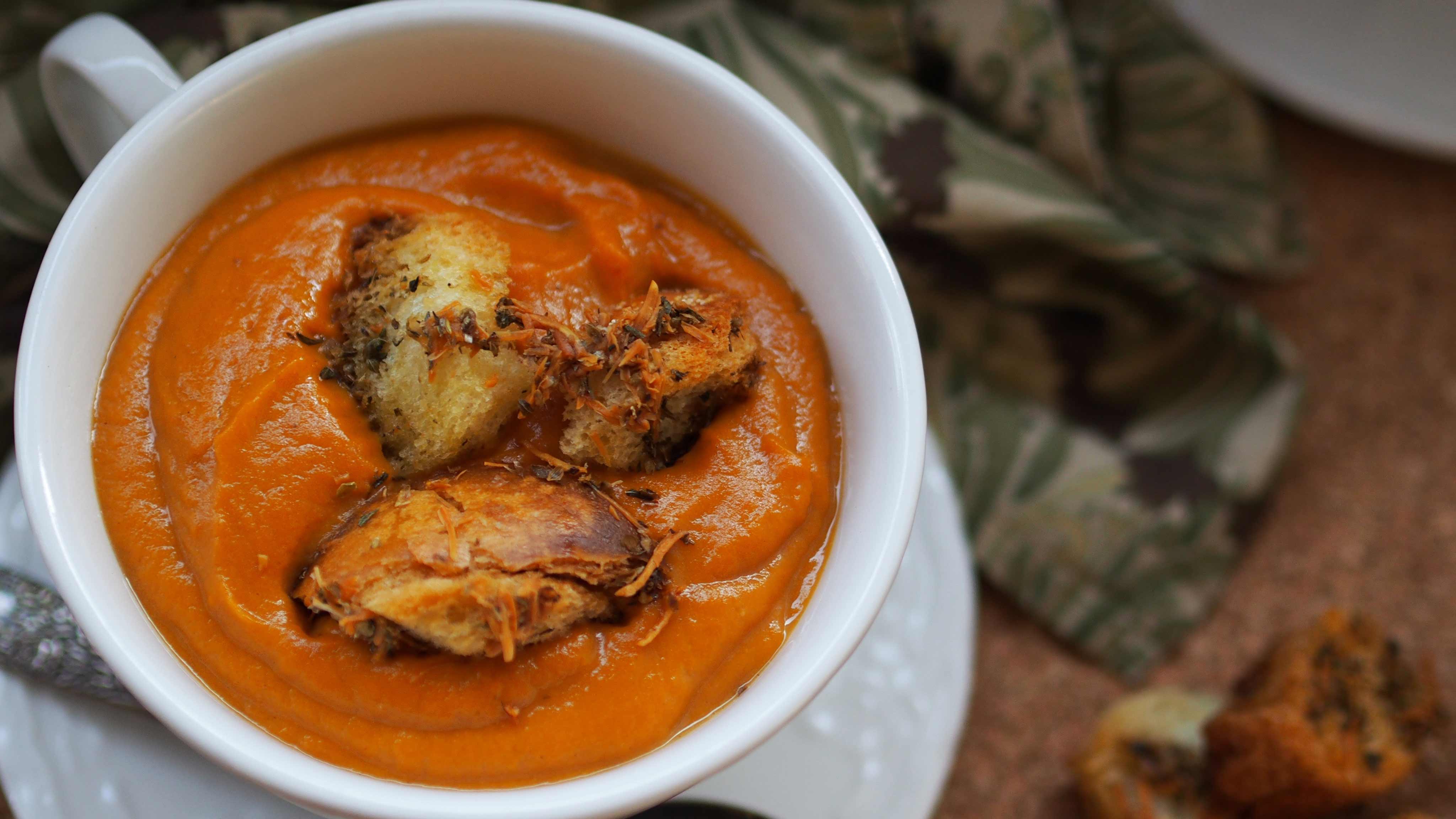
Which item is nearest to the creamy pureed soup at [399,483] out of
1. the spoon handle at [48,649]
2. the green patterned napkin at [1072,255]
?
the spoon handle at [48,649]

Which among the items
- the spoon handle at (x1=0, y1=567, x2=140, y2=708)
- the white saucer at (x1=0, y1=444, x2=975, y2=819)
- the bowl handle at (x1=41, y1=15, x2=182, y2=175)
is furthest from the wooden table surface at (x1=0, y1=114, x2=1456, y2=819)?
the bowl handle at (x1=41, y1=15, x2=182, y2=175)

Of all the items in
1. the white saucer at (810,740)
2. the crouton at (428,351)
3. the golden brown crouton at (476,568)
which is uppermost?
the crouton at (428,351)

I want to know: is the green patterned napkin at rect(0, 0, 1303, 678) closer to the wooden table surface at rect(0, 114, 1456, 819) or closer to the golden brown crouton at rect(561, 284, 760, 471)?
the wooden table surface at rect(0, 114, 1456, 819)

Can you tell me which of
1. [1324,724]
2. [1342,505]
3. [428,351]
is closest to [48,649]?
[428,351]

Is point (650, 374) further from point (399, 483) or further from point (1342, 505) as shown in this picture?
point (1342, 505)

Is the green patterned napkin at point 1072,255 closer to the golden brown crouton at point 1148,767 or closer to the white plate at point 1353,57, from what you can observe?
the white plate at point 1353,57

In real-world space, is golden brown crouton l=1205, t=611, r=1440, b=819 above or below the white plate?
below
